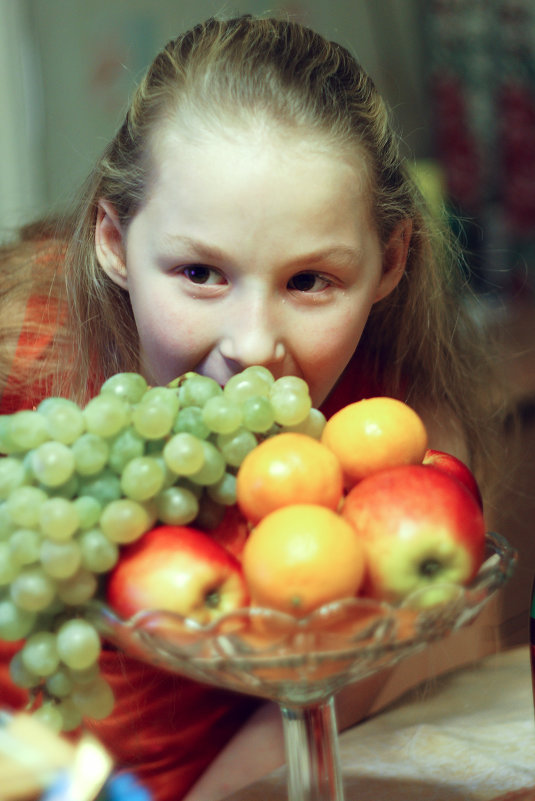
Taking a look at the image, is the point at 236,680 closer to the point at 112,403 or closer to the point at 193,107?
the point at 112,403

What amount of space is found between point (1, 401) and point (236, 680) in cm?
57

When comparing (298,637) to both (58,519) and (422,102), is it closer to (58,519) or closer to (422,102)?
(58,519)

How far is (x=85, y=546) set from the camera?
1.45ft

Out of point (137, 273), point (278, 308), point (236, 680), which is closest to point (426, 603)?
point (236, 680)

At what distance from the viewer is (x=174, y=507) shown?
48cm

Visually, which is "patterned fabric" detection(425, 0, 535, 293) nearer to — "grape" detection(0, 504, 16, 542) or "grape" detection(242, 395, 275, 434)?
"grape" detection(242, 395, 275, 434)

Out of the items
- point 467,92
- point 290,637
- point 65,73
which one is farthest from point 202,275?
point 467,92

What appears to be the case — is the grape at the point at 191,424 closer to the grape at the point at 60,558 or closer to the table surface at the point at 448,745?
Answer: the grape at the point at 60,558

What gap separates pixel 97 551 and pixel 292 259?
0.31 m

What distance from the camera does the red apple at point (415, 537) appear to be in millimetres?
451

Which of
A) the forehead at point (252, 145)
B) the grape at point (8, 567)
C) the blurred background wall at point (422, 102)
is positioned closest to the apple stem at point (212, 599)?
the grape at point (8, 567)

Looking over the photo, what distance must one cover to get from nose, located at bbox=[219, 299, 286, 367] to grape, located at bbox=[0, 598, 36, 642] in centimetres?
27

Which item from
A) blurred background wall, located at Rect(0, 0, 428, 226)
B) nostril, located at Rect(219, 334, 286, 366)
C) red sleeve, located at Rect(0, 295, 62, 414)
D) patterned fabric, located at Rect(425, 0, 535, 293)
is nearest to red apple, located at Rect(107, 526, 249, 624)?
nostril, located at Rect(219, 334, 286, 366)

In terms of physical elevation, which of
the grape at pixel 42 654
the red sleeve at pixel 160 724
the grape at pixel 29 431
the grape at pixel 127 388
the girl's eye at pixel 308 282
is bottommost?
the red sleeve at pixel 160 724
